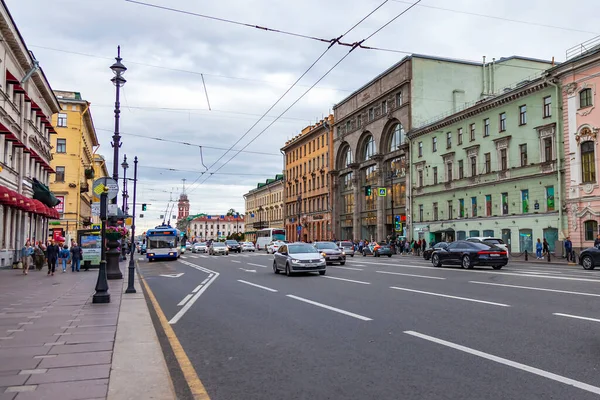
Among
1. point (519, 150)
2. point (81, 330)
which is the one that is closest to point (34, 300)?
point (81, 330)

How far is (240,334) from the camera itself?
8.39m

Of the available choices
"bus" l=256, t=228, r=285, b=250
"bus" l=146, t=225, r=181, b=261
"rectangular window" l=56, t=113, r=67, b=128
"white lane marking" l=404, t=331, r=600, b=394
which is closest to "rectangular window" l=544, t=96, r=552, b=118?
"bus" l=146, t=225, r=181, b=261

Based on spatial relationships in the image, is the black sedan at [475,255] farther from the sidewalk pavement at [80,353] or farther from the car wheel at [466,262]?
the sidewalk pavement at [80,353]

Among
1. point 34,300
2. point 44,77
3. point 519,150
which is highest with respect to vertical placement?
point 44,77

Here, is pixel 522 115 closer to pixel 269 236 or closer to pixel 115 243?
pixel 115 243

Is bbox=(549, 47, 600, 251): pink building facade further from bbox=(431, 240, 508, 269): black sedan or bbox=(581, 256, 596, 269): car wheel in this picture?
bbox=(431, 240, 508, 269): black sedan

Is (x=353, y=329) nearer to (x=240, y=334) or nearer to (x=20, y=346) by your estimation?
(x=240, y=334)

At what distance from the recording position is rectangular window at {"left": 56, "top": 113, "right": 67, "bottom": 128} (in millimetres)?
54500

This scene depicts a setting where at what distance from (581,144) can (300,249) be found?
907 inches

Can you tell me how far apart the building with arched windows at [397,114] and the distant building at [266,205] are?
33.4 m

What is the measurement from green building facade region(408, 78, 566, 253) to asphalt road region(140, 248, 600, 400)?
26665 mm

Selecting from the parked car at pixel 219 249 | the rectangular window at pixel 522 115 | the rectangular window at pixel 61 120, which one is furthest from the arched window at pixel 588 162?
the rectangular window at pixel 61 120

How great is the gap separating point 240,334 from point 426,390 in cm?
393

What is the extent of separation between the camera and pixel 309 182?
8712 centimetres
